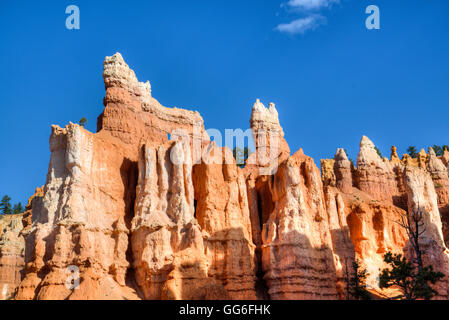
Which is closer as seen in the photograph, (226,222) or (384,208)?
(226,222)

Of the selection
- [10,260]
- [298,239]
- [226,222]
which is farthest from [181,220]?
[10,260]

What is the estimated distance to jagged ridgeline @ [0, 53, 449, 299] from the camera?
114ft

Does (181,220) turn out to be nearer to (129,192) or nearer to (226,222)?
(226,222)

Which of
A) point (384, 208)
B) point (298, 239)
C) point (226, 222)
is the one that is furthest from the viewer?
point (384, 208)

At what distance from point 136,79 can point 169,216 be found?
1302 centimetres

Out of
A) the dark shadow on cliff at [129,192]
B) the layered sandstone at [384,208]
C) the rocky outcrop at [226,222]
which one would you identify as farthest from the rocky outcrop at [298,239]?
the dark shadow on cliff at [129,192]

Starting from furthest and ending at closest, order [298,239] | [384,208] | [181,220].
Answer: [384,208], [298,239], [181,220]

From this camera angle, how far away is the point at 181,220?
38281 mm

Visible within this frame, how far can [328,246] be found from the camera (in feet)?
140

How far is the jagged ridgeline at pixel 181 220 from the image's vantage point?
1371 inches

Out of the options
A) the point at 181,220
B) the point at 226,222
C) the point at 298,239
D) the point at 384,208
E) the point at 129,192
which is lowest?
the point at 298,239

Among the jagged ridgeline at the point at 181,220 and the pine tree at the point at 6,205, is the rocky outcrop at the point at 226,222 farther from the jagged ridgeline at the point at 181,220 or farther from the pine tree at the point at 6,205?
the pine tree at the point at 6,205
